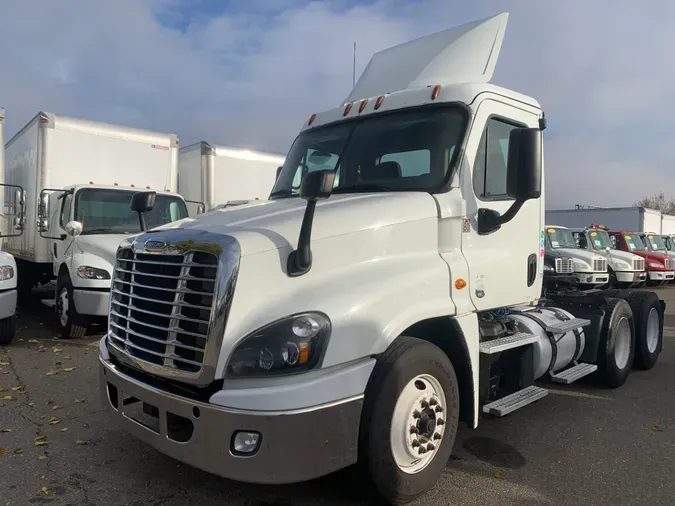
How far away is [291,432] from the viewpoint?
2.75 meters

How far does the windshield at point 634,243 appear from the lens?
2112 cm

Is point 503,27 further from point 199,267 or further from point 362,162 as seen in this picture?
point 199,267

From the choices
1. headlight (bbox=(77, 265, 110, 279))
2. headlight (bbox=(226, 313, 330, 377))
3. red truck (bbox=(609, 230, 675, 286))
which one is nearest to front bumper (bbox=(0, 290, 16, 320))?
headlight (bbox=(77, 265, 110, 279))

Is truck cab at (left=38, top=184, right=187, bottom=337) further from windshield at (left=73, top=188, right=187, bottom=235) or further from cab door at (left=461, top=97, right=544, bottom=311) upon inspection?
cab door at (left=461, top=97, right=544, bottom=311)

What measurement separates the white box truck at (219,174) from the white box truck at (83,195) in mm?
1050

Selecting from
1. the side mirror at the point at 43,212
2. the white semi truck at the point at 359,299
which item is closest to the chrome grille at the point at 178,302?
→ the white semi truck at the point at 359,299

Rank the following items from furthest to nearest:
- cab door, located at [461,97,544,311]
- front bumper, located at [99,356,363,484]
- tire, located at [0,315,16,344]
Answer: tire, located at [0,315,16,344], cab door, located at [461,97,544,311], front bumper, located at [99,356,363,484]

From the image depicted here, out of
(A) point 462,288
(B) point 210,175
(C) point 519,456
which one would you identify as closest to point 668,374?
(C) point 519,456

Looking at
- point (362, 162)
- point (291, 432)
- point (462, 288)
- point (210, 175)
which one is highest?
point (210, 175)

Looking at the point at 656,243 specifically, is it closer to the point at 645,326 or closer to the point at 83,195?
the point at 645,326

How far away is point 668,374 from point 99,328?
8341mm

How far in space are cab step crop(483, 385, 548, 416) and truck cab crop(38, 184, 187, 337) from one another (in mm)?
5928

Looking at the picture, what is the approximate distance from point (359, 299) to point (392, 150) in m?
1.52

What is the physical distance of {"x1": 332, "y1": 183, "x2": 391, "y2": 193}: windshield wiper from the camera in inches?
157
